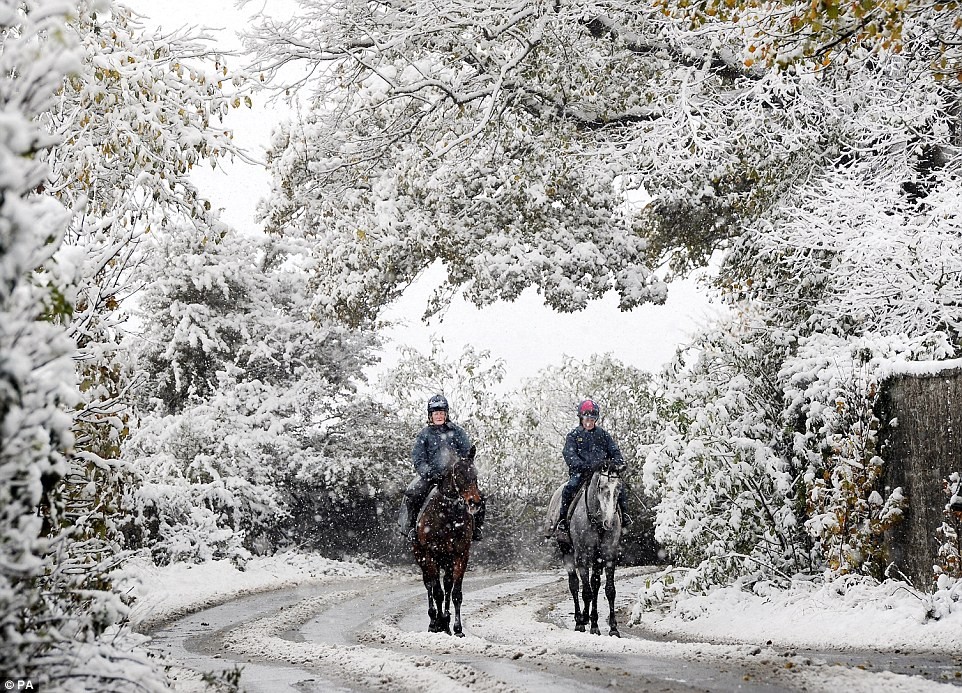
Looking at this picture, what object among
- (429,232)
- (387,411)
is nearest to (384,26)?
(429,232)

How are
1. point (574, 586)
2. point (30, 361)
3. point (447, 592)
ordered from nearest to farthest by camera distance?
point (30, 361), point (447, 592), point (574, 586)

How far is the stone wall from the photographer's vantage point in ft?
33.8

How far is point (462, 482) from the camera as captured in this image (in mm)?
11094

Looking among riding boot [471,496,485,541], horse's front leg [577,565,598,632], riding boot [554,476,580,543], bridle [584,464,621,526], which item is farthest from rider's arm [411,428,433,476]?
horse's front leg [577,565,598,632]

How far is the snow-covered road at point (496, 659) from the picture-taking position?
681cm

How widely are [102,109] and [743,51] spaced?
343 inches

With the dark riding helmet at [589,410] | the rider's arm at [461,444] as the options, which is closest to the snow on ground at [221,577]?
the rider's arm at [461,444]

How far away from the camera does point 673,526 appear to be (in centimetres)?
1343

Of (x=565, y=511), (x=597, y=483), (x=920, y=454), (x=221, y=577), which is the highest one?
(x=920, y=454)

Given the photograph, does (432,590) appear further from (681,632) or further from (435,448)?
(681,632)

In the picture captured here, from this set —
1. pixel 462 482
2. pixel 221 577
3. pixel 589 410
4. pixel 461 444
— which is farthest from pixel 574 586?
pixel 221 577

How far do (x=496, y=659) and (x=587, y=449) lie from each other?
146 inches

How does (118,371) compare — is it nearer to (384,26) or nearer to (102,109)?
(102,109)

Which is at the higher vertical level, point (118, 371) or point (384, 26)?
point (384, 26)
